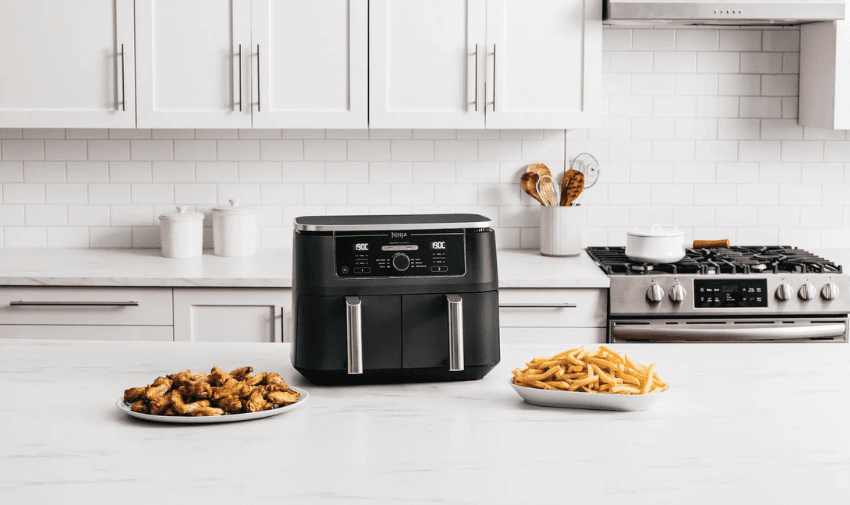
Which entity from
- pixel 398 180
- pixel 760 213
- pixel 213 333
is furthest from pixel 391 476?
pixel 760 213

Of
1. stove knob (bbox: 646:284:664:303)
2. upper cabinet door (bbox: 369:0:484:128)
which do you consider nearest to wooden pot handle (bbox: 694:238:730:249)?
stove knob (bbox: 646:284:664:303)

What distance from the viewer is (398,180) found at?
4.34 meters

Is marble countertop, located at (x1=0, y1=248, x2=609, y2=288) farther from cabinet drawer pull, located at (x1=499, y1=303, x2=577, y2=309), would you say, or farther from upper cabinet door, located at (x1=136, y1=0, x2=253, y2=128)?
upper cabinet door, located at (x1=136, y1=0, x2=253, y2=128)

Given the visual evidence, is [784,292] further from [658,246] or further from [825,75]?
[825,75]

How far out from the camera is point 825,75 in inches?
156

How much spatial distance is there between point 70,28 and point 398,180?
154 cm

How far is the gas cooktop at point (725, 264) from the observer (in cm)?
367

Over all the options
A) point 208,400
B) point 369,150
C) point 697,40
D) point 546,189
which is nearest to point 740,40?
point 697,40

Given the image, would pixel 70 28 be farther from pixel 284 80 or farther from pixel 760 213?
pixel 760 213

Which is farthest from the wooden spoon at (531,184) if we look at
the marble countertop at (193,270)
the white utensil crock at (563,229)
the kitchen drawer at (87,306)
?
the kitchen drawer at (87,306)

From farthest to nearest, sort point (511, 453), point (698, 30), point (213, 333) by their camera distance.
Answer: point (698, 30) → point (213, 333) → point (511, 453)

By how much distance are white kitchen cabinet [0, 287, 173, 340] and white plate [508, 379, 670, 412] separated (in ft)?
7.06

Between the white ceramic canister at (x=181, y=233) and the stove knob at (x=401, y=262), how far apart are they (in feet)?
7.15

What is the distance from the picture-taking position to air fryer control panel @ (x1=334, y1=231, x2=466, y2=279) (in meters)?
2.06
